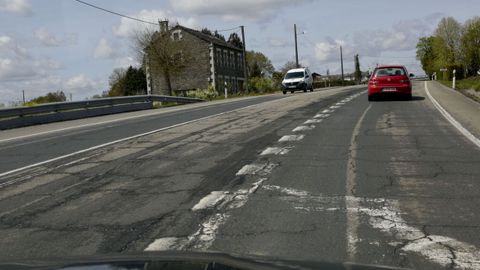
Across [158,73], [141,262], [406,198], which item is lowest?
[406,198]

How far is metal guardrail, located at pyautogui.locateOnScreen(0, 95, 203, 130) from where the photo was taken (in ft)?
62.9

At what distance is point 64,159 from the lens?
945 cm

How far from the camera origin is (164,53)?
5372 centimetres

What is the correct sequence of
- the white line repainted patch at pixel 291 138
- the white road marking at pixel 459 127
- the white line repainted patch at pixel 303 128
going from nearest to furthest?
the white road marking at pixel 459 127 → the white line repainted patch at pixel 291 138 → the white line repainted patch at pixel 303 128

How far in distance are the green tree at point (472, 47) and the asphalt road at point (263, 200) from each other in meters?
88.3

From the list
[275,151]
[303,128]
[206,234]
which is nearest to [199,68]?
[303,128]

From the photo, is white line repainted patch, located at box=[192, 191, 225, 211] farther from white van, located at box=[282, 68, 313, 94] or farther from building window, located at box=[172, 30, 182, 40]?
building window, located at box=[172, 30, 182, 40]

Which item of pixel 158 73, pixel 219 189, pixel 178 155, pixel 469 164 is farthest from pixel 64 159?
pixel 158 73

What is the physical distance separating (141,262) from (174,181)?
4667 millimetres

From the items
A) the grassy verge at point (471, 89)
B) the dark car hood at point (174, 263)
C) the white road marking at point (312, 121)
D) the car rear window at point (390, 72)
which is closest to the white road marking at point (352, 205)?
the dark car hood at point (174, 263)

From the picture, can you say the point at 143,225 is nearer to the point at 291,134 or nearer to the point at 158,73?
the point at 291,134

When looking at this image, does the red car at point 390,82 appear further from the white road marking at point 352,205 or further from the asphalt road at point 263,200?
the white road marking at point 352,205

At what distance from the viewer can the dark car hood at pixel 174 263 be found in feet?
7.47

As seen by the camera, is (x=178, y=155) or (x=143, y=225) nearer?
(x=143, y=225)
